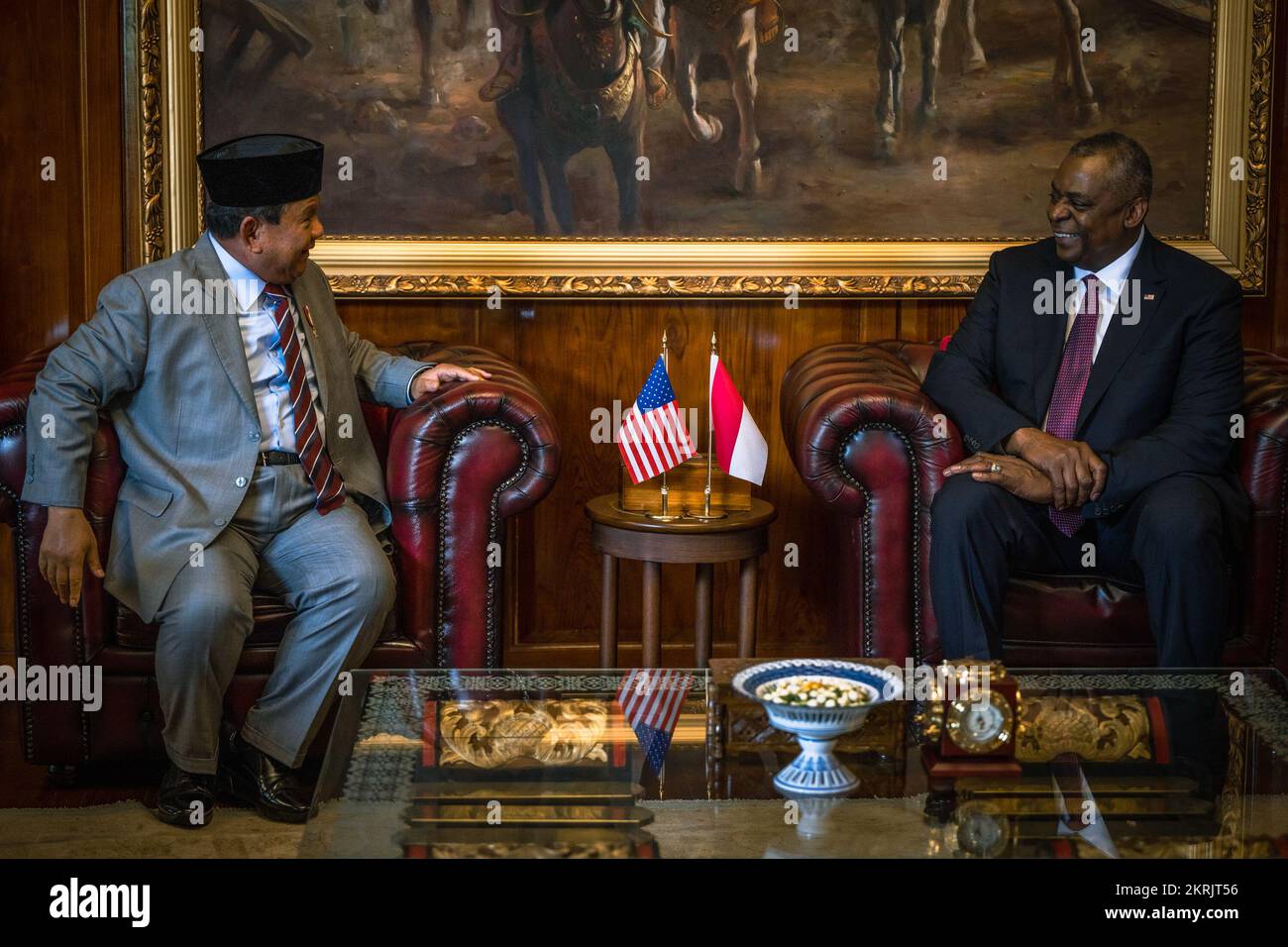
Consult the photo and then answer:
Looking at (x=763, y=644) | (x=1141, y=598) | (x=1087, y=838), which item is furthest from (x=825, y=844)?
(x=763, y=644)

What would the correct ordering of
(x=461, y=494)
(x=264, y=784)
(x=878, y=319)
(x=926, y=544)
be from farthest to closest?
1. (x=878, y=319)
2. (x=926, y=544)
3. (x=461, y=494)
4. (x=264, y=784)

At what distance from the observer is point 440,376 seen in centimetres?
366

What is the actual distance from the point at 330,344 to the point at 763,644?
1776 mm

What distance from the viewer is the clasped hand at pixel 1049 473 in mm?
3490

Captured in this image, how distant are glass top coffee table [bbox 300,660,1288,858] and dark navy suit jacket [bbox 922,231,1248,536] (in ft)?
2.59

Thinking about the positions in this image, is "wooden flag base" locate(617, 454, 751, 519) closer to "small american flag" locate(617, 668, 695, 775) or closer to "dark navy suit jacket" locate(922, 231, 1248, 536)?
"dark navy suit jacket" locate(922, 231, 1248, 536)

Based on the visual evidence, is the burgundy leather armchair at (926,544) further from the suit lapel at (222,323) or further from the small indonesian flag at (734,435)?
the suit lapel at (222,323)

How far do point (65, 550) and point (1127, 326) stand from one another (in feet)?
8.61

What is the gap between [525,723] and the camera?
8.54 feet

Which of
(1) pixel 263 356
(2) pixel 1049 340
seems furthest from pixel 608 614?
(2) pixel 1049 340

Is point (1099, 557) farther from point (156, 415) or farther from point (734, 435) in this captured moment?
point (156, 415)

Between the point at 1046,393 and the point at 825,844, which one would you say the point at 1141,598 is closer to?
the point at 1046,393

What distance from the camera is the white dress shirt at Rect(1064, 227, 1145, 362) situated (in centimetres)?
378

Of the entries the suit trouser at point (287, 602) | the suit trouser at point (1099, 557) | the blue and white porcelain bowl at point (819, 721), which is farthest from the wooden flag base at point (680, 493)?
the blue and white porcelain bowl at point (819, 721)
